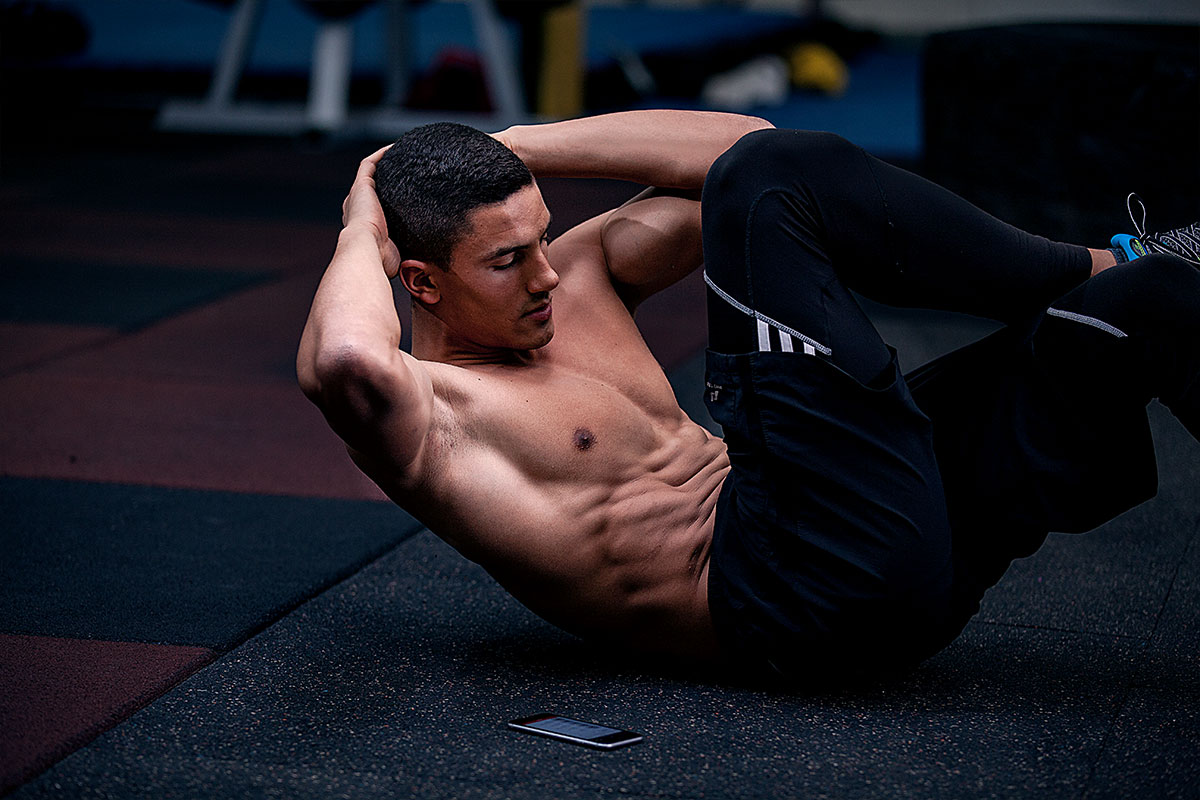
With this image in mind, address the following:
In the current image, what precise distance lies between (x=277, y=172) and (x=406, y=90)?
1.75 meters

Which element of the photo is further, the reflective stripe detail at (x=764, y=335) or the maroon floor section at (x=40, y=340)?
the maroon floor section at (x=40, y=340)

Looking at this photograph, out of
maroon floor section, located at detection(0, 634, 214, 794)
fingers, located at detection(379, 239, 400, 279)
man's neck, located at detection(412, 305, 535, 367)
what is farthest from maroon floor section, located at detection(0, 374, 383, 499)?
fingers, located at detection(379, 239, 400, 279)

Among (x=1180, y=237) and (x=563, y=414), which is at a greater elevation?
(x=1180, y=237)

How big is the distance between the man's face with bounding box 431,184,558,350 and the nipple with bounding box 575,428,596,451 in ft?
0.47

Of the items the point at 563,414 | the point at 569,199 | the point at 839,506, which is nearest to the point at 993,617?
the point at 839,506

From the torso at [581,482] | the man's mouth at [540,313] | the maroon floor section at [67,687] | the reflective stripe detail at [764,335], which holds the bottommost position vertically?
the maroon floor section at [67,687]

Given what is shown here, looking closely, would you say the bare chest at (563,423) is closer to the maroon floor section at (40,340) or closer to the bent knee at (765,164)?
the bent knee at (765,164)

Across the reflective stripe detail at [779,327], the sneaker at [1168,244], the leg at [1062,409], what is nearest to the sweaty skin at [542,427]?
the reflective stripe detail at [779,327]

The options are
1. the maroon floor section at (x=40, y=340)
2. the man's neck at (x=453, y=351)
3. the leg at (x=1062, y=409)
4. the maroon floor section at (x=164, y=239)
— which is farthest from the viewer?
the maroon floor section at (x=164, y=239)

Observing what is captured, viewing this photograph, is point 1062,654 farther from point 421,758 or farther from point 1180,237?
point 421,758

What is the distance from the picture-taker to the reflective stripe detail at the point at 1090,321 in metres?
1.83

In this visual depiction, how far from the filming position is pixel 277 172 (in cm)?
773

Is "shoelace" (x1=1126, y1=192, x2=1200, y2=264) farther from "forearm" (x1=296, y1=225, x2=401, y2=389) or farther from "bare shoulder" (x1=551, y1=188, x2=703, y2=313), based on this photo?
"forearm" (x1=296, y1=225, x2=401, y2=389)

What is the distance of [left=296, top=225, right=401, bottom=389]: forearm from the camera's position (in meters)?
1.74
